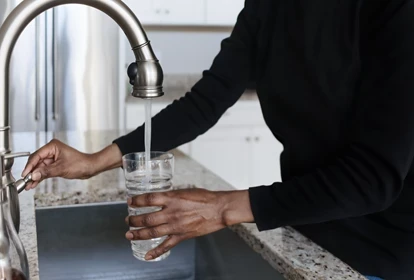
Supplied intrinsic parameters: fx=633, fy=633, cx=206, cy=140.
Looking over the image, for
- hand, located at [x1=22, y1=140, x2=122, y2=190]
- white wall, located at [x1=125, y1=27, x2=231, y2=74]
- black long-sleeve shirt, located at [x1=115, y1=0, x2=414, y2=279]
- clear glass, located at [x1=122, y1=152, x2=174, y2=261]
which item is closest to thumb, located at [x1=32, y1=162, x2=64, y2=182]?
hand, located at [x1=22, y1=140, x2=122, y2=190]

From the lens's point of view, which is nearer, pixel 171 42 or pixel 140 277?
pixel 140 277

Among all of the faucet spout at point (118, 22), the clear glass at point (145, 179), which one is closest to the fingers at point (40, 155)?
the clear glass at point (145, 179)

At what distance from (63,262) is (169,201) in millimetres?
483

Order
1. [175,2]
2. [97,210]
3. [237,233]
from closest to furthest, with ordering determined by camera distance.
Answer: [237,233] < [97,210] < [175,2]

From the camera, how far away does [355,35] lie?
1055 millimetres

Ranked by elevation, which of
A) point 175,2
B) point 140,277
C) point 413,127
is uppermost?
point 175,2

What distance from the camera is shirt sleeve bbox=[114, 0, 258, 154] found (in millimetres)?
1361

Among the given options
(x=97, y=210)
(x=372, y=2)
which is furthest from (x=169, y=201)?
(x=97, y=210)

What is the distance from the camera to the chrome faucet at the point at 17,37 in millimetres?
781

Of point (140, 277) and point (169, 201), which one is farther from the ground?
point (169, 201)

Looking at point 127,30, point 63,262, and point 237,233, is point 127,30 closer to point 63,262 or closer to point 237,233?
point 237,233

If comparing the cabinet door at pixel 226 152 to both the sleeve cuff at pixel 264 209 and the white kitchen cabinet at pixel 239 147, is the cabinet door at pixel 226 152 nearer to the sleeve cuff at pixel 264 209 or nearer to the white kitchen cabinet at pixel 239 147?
the white kitchen cabinet at pixel 239 147

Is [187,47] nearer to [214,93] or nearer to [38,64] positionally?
[38,64]

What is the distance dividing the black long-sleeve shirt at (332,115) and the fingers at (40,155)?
0.15 metres
